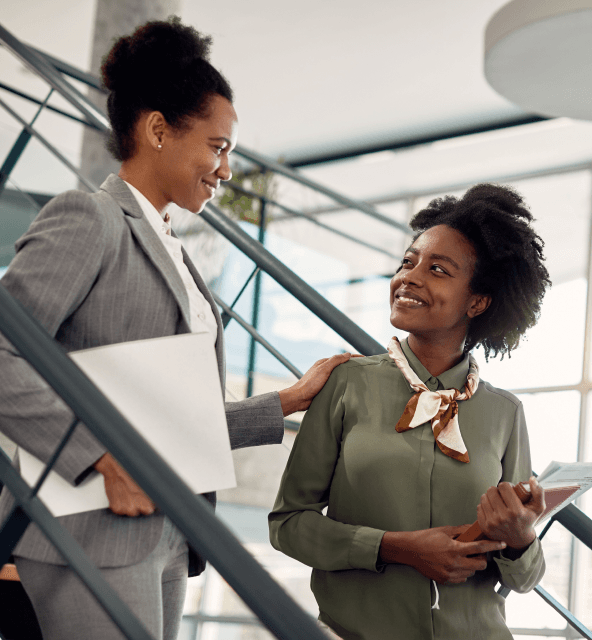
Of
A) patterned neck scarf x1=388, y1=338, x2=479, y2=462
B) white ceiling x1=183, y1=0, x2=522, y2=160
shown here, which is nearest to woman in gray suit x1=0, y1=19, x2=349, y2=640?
patterned neck scarf x1=388, y1=338, x2=479, y2=462

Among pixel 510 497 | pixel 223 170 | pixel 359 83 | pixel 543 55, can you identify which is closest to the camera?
pixel 510 497

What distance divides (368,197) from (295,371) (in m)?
7.64

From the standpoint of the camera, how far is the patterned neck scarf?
67.1 inches

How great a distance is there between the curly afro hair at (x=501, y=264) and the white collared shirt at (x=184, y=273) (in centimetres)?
70

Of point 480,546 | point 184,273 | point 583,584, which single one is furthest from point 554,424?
point 184,273

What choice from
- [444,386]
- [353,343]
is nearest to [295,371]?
[353,343]

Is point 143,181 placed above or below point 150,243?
above

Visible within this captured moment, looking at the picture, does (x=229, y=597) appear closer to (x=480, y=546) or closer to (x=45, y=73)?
(x=480, y=546)

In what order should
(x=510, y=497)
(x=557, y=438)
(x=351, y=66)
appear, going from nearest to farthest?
(x=510, y=497) < (x=557, y=438) < (x=351, y=66)

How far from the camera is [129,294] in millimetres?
1354

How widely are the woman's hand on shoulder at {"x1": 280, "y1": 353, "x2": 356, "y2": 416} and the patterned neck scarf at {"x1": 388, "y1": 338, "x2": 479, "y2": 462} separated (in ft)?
0.60

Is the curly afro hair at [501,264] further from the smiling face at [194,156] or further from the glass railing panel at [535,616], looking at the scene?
the glass railing panel at [535,616]

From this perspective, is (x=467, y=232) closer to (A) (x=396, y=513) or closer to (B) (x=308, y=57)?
(A) (x=396, y=513)

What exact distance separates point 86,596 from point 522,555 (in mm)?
930
